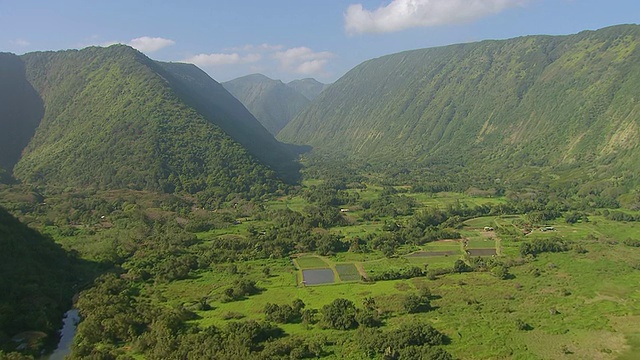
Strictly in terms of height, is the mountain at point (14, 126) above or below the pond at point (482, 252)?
above

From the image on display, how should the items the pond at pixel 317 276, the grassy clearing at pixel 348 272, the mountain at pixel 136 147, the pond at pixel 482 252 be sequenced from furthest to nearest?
the mountain at pixel 136 147 < the pond at pixel 482 252 < the grassy clearing at pixel 348 272 < the pond at pixel 317 276

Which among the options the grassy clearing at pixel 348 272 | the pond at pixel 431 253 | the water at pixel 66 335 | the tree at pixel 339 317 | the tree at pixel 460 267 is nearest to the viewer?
the water at pixel 66 335

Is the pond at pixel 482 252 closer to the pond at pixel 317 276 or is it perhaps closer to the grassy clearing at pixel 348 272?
the grassy clearing at pixel 348 272

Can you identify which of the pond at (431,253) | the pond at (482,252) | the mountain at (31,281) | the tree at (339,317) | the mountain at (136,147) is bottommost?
the pond at (482,252)

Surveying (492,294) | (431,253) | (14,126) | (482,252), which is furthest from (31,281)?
(14,126)

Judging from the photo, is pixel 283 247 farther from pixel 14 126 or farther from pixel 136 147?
pixel 14 126

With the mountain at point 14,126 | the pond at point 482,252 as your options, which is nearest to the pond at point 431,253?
the pond at point 482,252

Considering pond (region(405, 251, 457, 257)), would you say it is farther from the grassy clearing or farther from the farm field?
the grassy clearing

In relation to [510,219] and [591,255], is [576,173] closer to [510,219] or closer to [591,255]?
[510,219]
